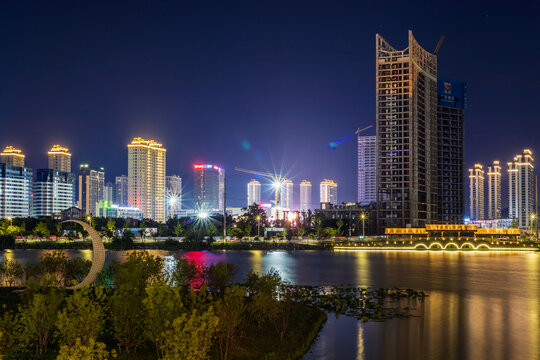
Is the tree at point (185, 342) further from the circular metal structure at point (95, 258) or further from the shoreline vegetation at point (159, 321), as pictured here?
the circular metal structure at point (95, 258)

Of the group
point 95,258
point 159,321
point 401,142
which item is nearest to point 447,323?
point 159,321

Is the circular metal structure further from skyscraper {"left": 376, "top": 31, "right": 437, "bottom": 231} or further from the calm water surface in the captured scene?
skyscraper {"left": 376, "top": 31, "right": 437, "bottom": 231}

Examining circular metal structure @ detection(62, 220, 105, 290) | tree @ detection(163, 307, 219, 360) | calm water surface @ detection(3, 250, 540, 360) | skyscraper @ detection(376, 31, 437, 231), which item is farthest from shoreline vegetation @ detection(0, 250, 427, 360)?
skyscraper @ detection(376, 31, 437, 231)

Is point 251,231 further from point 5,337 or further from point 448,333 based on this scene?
point 5,337

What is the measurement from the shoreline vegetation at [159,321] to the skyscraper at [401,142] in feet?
435

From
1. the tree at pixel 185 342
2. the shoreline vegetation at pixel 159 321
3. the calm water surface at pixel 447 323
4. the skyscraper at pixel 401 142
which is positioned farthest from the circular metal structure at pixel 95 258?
the skyscraper at pixel 401 142

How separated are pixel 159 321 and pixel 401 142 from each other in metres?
157

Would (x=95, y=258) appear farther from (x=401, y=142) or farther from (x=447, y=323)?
(x=401, y=142)

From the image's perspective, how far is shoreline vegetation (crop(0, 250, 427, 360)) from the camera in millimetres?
17688

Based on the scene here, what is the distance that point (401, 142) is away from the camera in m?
168

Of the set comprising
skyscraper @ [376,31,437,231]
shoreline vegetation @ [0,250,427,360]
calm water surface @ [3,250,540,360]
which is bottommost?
calm water surface @ [3,250,540,360]

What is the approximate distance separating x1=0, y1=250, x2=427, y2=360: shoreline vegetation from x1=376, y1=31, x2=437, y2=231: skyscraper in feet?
435

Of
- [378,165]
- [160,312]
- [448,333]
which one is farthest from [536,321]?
[378,165]

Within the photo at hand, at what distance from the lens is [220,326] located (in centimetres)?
2353
